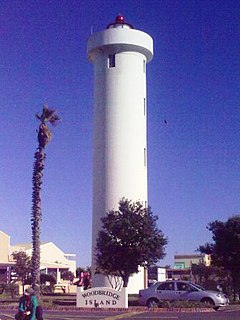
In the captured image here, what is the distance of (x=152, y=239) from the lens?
109 ft

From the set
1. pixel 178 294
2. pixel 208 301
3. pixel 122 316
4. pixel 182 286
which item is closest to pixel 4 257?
pixel 182 286

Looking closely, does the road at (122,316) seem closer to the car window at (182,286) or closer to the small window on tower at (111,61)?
the car window at (182,286)

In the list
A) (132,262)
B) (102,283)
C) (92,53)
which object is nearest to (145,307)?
(132,262)

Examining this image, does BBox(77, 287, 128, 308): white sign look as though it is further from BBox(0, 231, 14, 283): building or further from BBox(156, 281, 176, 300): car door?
BBox(0, 231, 14, 283): building

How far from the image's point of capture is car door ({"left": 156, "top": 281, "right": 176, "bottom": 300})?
28.5 m

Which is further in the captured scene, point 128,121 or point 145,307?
point 128,121

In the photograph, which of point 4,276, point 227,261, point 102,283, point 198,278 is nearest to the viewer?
point 227,261

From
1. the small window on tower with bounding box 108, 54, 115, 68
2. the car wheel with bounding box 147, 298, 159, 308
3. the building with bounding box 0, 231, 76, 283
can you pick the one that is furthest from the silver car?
the building with bounding box 0, 231, 76, 283

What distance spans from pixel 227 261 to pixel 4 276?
97.0 feet

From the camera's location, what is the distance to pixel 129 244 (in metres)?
32.9

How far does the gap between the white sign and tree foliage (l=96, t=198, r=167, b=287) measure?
4.63 metres

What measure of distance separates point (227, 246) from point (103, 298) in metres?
11.1

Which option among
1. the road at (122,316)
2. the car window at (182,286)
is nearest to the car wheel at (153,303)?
the car window at (182,286)

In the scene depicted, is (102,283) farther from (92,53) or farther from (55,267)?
(55,267)
